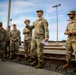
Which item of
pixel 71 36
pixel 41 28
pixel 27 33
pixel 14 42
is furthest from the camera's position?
pixel 14 42

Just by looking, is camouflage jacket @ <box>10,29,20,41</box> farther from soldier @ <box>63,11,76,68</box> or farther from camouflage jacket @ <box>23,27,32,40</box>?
soldier @ <box>63,11,76,68</box>

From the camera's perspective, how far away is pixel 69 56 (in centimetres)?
721

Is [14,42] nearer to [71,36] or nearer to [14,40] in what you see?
[14,40]

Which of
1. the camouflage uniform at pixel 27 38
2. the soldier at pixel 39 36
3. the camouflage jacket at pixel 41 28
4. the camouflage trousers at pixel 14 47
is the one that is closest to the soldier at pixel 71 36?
the soldier at pixel 39 36

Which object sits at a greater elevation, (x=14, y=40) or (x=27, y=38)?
(x=27, y=38)

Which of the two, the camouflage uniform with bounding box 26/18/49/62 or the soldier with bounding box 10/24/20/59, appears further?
the soldier with bounding box 10/24/20/59

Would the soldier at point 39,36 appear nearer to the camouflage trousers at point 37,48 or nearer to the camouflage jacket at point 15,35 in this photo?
the camouflage trousers at point 37,48

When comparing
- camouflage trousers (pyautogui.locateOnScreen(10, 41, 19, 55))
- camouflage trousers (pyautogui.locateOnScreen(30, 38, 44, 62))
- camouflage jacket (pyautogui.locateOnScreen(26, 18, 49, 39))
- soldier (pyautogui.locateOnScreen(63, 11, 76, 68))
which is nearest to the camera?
soldier (pyautogui.locateOnScreen(63, 11, 76, 68))

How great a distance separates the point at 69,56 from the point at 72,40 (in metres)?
Result: 0.55

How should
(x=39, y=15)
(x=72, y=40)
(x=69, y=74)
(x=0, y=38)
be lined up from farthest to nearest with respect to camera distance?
(x=0, y=38) < (x=39, y=15) < (x=72, y=40) < (x=69, y=74)

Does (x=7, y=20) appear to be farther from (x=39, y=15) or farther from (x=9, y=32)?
(x=39, y=15)

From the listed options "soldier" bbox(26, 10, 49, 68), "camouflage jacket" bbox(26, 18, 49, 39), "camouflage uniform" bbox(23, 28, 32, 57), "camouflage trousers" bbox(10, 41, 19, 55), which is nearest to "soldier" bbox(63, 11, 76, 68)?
"soldier" bbox(26, 10, 49, 68)

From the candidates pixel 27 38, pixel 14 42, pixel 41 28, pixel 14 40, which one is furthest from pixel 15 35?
pixel 41 28

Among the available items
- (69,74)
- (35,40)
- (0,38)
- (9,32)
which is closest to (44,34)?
(35,40)
